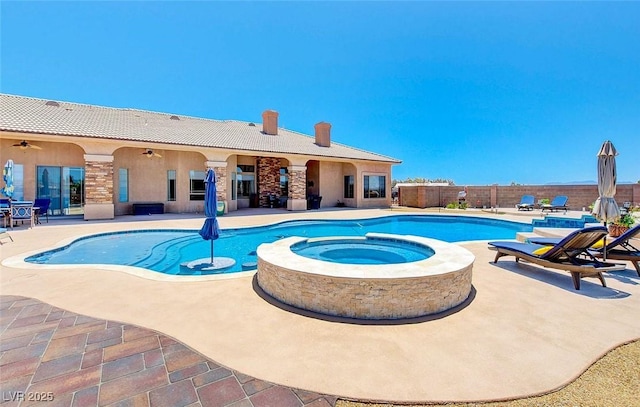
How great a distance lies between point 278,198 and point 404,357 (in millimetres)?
17776

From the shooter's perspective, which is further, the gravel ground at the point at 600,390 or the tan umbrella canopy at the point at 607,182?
the tan umbrella canopy at the point at 607,182

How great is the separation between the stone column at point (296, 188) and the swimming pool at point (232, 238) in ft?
15.8

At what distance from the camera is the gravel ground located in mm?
2086

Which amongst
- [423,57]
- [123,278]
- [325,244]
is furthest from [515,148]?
[123,278]

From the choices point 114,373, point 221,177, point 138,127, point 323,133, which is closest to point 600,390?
point 114,373

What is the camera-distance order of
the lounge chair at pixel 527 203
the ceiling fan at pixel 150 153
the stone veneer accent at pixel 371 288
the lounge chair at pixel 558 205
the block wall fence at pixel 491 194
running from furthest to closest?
the block wall fence at pixel 491 194 < the lounge chair at pixel 527 203 < the lounge chair at pixel 558 205 < the ceiling fan at pixel 150 153 < the stone veneer accent at pixel 371 288

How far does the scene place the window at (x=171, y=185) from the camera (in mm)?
15352

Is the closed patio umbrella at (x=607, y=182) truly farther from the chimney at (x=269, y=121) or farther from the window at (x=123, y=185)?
the window at (x=123, y=185)

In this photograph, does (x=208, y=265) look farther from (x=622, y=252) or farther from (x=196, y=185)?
(x=196, y=185)

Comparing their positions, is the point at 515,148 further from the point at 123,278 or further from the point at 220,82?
the point at 123,278

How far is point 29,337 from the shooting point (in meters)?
2.88

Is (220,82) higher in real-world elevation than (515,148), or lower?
lower

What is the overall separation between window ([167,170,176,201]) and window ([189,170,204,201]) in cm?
86

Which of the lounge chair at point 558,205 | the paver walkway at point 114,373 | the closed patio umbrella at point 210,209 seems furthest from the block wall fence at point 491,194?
the paver walkway at point 114,373
